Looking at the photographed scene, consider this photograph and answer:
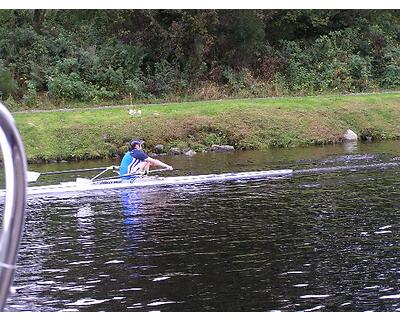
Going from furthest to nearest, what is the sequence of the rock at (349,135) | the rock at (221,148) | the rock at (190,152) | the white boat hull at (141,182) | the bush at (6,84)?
1. the bush at (6,84)
2. the rock at (349,135)
3. the rock at (221,148)
4. the rock at (190,152)
5. the white boat hull at (141,182)

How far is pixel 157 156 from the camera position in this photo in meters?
38.0

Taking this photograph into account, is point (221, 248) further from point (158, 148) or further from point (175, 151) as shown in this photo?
point (158, 148)

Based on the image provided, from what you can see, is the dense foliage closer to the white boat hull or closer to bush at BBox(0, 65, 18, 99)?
bush at BBox(0, 65, 18, 99)

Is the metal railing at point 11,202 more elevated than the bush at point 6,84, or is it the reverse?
the bush at point 6,84

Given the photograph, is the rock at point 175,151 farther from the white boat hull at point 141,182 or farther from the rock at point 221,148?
the white boat hull at point 141,182

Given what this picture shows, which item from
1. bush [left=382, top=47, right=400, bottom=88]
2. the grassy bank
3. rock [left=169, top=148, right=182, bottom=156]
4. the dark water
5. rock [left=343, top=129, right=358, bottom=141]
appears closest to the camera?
the dark water

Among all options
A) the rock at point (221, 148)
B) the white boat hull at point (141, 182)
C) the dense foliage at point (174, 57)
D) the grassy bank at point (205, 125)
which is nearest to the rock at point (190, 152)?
the grassy bank at point (205, 125)

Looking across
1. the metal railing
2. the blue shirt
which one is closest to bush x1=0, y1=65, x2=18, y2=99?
the blue shirt

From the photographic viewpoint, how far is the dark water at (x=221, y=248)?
41.1 feet

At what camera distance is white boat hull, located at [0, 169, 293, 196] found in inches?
1011

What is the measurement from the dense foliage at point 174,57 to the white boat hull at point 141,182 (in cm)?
1987

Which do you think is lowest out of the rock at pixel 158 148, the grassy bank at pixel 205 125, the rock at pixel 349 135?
the rock at pixel 349 135

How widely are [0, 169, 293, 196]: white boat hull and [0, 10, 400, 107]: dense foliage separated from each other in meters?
19.9

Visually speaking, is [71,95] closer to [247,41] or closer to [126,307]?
[247,41]
